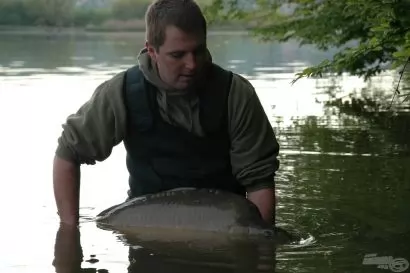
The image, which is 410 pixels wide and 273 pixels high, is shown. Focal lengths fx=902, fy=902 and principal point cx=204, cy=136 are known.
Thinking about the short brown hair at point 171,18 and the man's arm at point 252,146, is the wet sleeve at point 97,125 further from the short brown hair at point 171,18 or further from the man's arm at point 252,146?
the man's arm at point 252,146

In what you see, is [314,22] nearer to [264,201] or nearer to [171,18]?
[264,201]

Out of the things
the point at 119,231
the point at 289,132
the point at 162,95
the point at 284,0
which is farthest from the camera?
the point at 284,0

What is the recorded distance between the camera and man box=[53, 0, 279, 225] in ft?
13.9

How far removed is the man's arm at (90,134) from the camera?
14.1 feet

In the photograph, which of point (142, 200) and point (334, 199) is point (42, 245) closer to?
point (142, 200)

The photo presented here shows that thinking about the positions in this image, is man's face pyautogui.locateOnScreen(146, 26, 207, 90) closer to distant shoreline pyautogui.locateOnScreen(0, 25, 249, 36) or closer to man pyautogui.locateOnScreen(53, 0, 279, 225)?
man pyautogui.locateOnScreen(53, 0, 279, 225)

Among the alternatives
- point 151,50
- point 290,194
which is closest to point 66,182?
point 151,50

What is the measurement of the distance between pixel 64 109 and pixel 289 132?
11.7ft

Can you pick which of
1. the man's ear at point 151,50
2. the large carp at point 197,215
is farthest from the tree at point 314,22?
the man's ear at point 151,50

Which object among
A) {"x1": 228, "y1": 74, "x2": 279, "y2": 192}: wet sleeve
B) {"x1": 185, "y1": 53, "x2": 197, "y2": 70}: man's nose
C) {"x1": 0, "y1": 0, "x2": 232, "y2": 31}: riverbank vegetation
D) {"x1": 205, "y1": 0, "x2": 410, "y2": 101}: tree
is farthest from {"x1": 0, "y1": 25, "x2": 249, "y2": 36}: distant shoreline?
{"x1": 185, "y1": 53, "x2": 197, "y2": 70}: man's nose

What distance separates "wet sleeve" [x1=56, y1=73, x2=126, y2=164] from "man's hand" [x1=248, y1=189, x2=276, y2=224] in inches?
28.2

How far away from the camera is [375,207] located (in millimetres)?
5582

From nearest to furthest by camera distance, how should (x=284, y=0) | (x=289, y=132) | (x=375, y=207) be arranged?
(x=375, y=207) < (x=289, y=132) < (x=284, y=0)

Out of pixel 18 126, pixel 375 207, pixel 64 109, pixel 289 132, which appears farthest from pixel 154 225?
pixel 64 109
